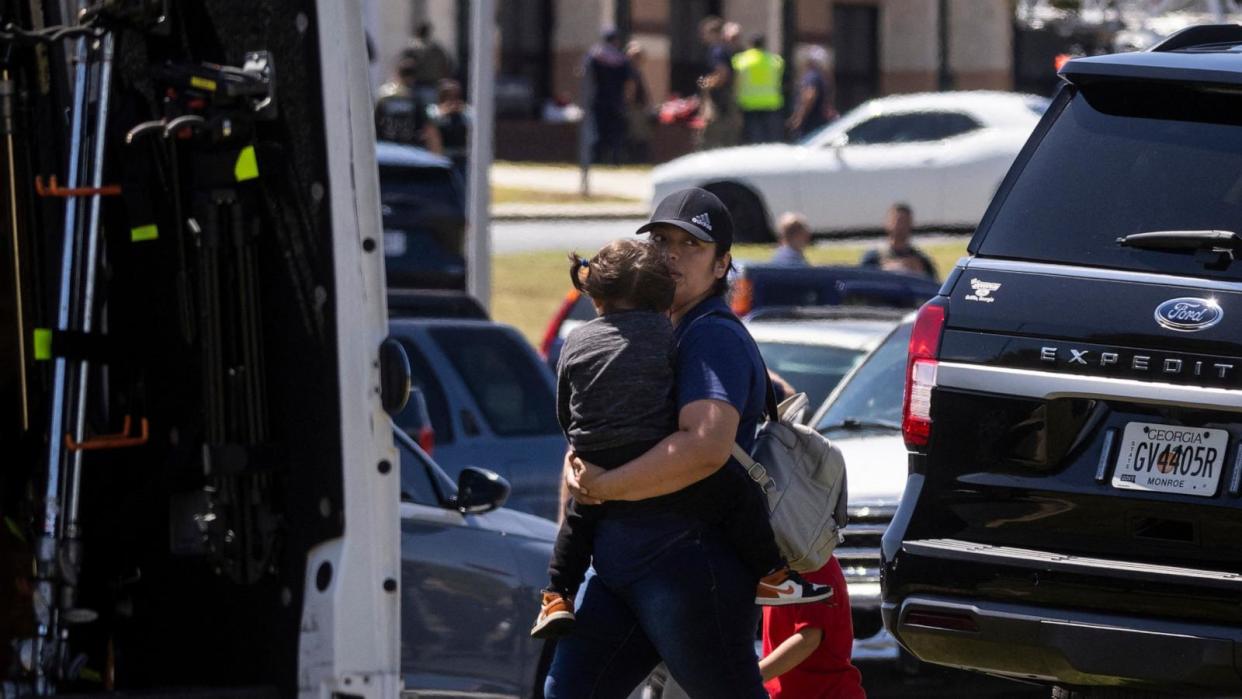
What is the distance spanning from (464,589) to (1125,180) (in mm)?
2950

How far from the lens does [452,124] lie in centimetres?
2173

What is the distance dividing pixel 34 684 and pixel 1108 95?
132 inches

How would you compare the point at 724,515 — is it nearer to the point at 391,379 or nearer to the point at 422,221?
the point at 391,379

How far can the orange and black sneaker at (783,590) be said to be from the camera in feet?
18.9

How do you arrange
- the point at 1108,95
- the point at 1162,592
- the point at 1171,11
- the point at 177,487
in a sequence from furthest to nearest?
the point at 1171,11 → the point at 1108,95 → the point at 1162,592 → the point at 177,487

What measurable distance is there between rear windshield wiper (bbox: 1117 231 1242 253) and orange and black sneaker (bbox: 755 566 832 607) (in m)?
1.27

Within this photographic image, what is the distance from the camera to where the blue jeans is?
17.9 feet

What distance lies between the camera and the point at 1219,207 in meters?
6.11

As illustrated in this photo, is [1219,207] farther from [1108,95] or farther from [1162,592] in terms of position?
[1162,592]

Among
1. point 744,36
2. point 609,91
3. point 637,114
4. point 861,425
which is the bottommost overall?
point 637,114

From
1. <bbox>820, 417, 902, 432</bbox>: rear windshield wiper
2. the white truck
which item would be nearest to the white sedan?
<bbox>820, 417, 902, 432</bbox>: rear windshield wiper

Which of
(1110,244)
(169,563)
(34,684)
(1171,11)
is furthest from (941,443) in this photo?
(1171,11)

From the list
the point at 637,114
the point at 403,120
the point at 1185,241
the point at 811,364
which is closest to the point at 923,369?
the point at 1185,241

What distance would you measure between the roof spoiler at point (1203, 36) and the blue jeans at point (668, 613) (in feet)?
7.60
